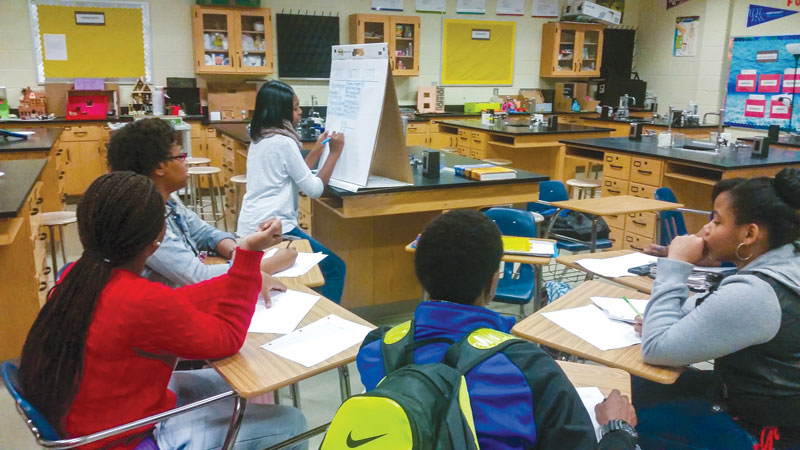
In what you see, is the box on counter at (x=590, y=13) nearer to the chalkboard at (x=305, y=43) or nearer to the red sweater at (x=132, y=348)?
the chalkboard at (x=305, y=43)

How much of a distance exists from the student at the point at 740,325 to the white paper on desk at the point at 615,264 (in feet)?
1.70

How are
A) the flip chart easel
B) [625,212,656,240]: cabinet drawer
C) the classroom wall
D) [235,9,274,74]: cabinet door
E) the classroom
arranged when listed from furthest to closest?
[235,9,274,74]: cabinet door → the classroom wall → [625,212,656,240]: cabinet drawer → the flip chart easel → the classroom

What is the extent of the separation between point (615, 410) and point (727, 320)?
365 millimetres

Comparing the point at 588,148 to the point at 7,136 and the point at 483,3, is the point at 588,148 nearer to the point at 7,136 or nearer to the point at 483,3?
the point at 483,3

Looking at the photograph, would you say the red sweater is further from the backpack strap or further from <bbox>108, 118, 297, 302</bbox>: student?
the backpack strap

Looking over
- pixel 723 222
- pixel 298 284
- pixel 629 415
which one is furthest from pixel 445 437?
pixel 298 284

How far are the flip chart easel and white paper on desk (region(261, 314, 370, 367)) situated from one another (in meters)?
1.42

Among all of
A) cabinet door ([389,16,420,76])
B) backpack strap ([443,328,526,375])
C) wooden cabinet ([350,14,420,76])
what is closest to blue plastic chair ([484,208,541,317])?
backpack strap ([443,328,526,375])

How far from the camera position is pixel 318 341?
163 cm

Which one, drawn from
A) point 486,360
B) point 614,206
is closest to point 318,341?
point 486,360

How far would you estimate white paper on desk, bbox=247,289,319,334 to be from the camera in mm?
1728

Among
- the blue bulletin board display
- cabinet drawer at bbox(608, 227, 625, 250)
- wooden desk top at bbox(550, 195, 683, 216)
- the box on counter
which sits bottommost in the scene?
cabinet drawer at bbox(608, 227, 625, 250)

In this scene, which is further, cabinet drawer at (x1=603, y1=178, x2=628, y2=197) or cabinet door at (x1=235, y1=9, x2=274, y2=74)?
cabinet door at (x1=235, y1=9, x2=274, y2=74)

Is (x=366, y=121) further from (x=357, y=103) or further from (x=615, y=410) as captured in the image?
(x=615, y=410)
